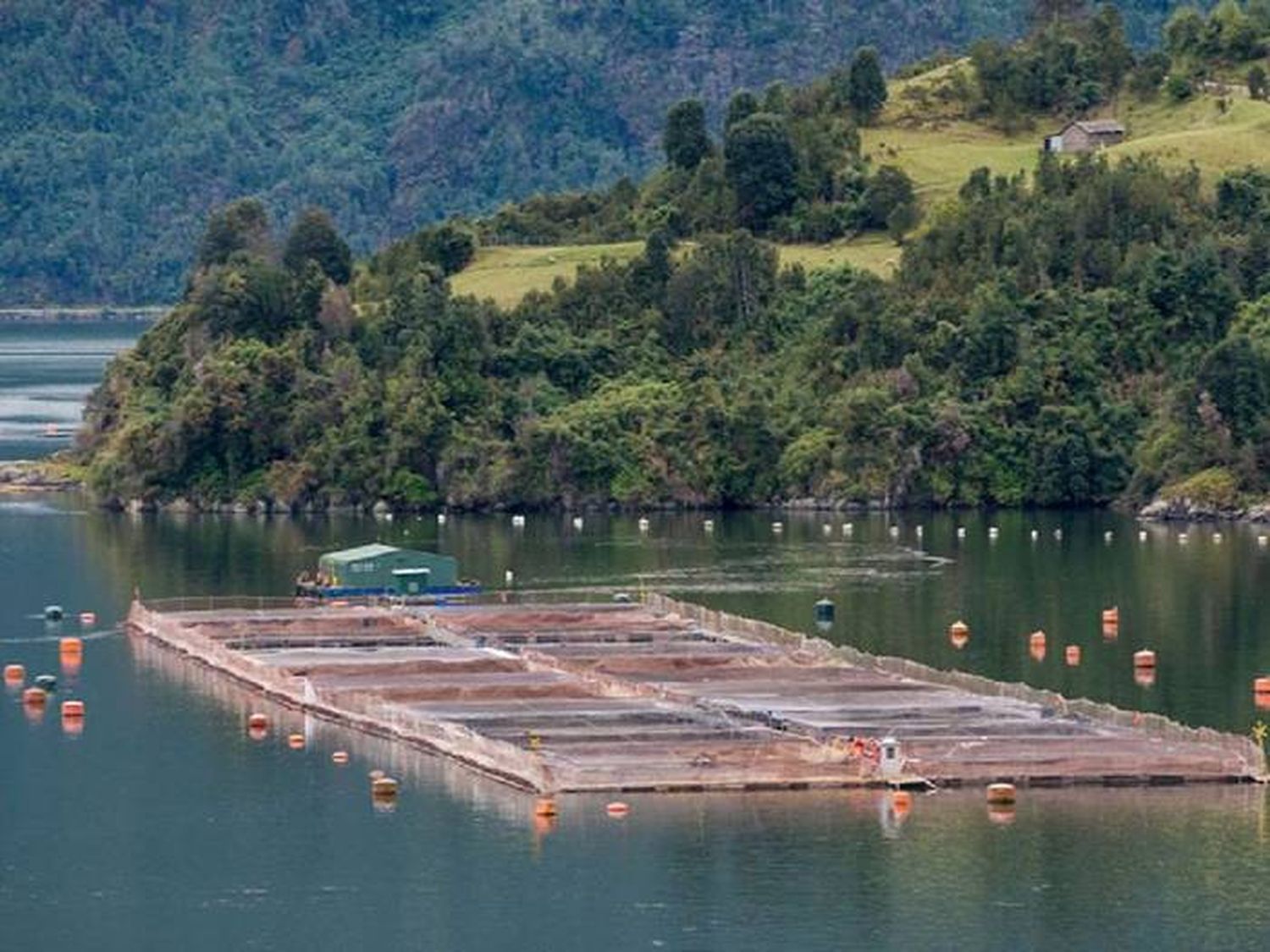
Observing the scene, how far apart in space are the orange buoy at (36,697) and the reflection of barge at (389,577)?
82.9ft

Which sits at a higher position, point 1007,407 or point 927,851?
point 1007,407

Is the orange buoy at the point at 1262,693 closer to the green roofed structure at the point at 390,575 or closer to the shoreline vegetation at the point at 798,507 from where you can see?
the green roofed structure at the point at 390,575

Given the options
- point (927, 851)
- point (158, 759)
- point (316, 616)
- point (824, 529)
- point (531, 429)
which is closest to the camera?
point (927, 851)

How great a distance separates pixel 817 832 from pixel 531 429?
9607cm

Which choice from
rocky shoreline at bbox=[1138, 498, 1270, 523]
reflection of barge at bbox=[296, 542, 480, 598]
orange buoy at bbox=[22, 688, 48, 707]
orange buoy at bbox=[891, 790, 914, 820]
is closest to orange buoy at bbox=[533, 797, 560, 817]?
orange buoy at bbox=[891, 790, 914, 820]

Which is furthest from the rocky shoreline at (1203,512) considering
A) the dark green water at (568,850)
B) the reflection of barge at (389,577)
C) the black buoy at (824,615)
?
the dark green water at (568,850)

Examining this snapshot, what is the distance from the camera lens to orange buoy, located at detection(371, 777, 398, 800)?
106 m

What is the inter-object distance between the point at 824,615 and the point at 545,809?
4243 cm

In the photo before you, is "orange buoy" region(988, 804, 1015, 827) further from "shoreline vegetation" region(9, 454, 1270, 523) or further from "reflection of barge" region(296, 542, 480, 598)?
"shoreline vegetation" region(9, 454, 1270, 523)

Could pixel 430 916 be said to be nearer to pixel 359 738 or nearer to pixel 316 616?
pixel 359 738

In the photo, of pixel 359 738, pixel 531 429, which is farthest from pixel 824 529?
pixel 359 738

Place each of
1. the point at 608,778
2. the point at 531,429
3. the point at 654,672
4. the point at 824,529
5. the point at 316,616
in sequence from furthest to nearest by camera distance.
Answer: the point at 531,429 < the point at 824,529 < the point at 316,616 < the point at 654,672 < the point at 608,778

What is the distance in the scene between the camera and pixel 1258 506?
610ft

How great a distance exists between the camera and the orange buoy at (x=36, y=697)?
126875 mm
